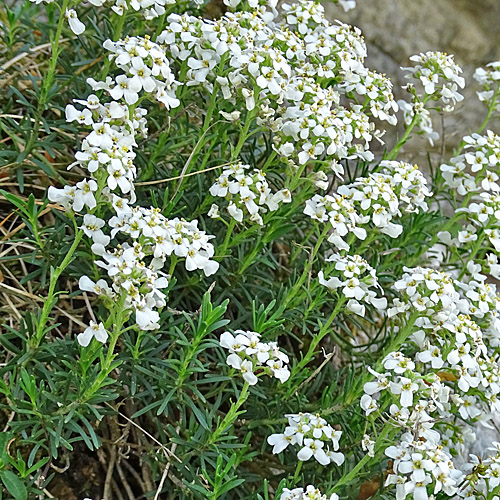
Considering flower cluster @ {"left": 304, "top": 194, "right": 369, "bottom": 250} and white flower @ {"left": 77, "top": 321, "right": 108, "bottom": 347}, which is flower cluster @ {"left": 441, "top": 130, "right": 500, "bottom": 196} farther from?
white flower @ {"left": 77, "top": 321, "right": 108, "bottom": 347}

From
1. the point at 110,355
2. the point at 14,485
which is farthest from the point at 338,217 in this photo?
the point at 14,485

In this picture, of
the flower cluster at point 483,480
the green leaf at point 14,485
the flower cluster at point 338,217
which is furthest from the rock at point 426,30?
the green leaf at point 14,485

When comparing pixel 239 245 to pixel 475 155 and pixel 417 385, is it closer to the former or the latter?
pixel 417 385

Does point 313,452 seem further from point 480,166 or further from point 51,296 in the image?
point 480,166

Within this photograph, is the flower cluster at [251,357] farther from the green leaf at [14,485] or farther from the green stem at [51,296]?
the green leaf at [14,485]

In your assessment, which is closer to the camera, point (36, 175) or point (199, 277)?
point (199, 277)

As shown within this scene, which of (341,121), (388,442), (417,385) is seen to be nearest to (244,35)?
(341,121)
